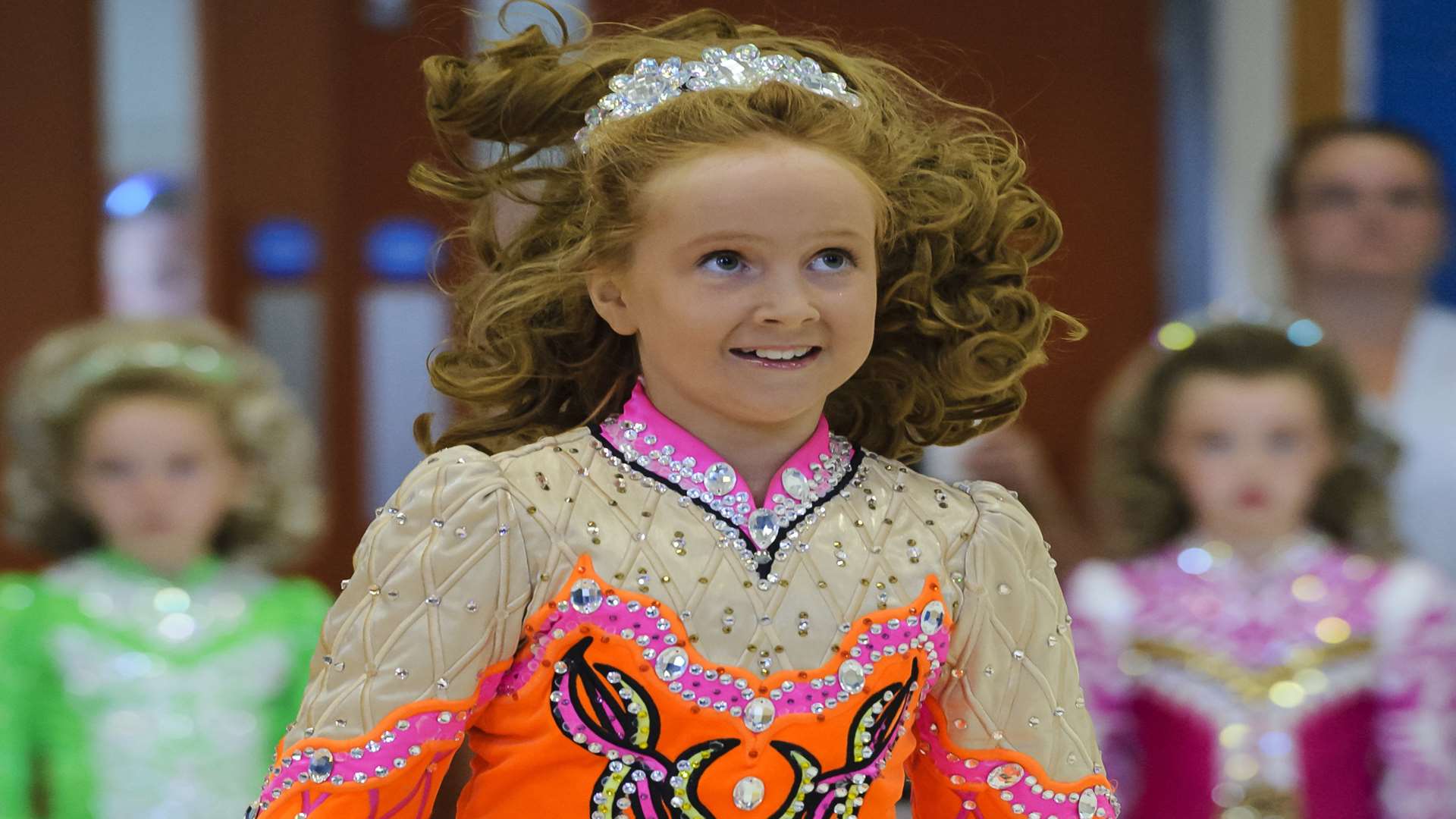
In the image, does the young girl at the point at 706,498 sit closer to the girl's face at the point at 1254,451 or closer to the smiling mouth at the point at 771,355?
the smiling mouth at the point at 771,355

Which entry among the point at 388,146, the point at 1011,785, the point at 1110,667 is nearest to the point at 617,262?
the point at 1011,785

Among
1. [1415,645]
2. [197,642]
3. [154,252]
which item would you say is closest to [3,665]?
[197,642]

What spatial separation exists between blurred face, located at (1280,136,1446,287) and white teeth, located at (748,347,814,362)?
221 centimetres

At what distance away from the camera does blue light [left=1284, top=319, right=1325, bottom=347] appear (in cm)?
300

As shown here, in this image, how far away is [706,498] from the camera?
1437 mm

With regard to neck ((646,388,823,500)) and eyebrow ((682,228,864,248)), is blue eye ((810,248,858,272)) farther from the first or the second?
neck ((646,388,823,500))

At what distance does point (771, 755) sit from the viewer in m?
1.39

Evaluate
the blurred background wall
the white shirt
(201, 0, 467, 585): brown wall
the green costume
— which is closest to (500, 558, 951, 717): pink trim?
the green costume

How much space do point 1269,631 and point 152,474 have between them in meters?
1.65

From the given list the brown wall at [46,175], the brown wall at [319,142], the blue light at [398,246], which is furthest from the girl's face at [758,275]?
the brown wall at [46,175]

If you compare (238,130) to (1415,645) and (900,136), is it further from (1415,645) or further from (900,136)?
(900,136)

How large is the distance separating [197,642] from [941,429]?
165 cm

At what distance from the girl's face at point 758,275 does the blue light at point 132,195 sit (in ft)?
9.27

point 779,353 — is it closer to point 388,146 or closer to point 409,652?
point 409,652
